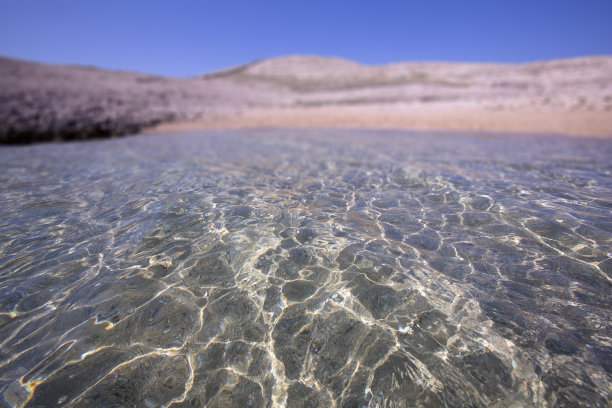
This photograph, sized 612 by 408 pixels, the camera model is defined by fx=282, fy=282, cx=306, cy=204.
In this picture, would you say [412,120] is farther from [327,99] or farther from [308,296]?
[308,296]

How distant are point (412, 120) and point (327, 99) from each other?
8251mm

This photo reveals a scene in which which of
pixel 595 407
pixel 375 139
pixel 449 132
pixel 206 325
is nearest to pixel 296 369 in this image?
pixel 206 325

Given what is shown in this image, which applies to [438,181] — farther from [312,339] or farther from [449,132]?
[449,132]

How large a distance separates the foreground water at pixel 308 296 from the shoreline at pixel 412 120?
27.9 feet

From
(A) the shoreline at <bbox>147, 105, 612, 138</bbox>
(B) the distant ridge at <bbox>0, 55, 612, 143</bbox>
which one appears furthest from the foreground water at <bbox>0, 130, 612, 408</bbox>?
(B) the distant ridge at <bbox>0, 55, 612, 143</bbox>

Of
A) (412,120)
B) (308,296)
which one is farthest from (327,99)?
(308,296)

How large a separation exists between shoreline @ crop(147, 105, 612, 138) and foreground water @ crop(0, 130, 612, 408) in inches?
334

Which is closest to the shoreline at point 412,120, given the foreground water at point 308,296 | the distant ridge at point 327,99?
the distant ridge at point 327,99

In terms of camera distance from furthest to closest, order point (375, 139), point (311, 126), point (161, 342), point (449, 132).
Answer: point (311, 126) → point (449, 132) → point (375, 139) → point (161, 342)

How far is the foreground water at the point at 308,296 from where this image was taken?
1738 millimetres

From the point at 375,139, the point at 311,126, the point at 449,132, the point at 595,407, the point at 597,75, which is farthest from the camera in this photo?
the point at 597,75

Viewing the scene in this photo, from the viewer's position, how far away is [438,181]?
4.81m

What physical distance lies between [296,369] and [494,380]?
1.22 meters

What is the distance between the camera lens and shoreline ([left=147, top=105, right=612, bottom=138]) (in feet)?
35.6
